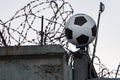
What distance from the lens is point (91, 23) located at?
688 cm

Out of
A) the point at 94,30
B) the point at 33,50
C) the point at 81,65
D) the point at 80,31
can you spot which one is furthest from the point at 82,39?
the point at 33,50

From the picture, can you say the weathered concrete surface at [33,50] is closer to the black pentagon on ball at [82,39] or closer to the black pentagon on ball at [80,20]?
the black pentagon on ball at [82,39]

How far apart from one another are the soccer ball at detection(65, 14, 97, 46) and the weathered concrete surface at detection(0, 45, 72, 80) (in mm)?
214

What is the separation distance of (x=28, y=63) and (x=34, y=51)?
0.19 m

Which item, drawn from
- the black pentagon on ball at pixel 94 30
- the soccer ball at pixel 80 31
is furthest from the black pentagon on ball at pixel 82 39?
the black pentagon on ball at pixel 94 30

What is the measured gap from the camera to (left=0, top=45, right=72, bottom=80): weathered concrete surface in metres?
6.74

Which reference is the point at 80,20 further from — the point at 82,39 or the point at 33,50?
the point at 33,50

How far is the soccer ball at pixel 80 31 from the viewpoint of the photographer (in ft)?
22.1

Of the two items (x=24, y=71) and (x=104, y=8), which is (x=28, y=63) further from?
(x=104, y=8)

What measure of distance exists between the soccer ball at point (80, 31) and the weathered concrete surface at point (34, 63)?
0.21 m

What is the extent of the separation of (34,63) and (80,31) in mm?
683

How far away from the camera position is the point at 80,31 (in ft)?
22.1

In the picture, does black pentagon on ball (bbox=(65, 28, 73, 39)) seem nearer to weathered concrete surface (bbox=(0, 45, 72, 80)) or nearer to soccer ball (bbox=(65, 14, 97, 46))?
soccer ball (bbox=(65, 14, 97, 46))

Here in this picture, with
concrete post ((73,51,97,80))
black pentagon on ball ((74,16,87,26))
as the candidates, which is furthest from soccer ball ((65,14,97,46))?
concrete post ((73,51,97,80))
